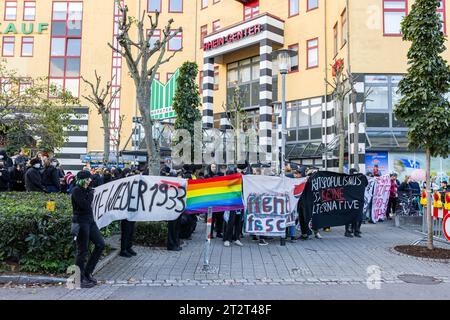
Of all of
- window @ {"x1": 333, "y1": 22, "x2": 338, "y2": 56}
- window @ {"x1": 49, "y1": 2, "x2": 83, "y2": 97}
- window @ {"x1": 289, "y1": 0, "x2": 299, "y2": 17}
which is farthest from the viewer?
window @ {"x1": 49, "y1": 2, "x2": 83, "y2": 97}

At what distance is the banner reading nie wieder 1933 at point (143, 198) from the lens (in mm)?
8625

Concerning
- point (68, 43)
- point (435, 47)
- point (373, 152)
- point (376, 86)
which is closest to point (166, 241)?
point (435, 47)

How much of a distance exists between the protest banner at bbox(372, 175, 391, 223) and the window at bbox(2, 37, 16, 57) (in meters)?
43.0

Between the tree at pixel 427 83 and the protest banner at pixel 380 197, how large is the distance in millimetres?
5312

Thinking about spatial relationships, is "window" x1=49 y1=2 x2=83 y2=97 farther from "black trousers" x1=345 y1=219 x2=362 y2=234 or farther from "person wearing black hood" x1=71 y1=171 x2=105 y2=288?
"person wearing black hood" x1=71 y1=171 x2=105 y2=288

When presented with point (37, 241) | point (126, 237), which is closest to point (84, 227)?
point (37, 241)

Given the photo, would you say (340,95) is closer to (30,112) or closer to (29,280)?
(30,112)

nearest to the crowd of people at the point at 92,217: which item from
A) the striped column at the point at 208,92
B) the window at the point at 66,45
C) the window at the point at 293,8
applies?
the window at the point at 293,8

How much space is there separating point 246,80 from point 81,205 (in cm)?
2836

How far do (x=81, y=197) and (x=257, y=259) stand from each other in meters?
4.18

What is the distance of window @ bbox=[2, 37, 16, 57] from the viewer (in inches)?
1786

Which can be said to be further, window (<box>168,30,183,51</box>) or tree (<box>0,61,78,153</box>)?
window (<box>168,30,183,51</box>)

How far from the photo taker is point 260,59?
30.9m

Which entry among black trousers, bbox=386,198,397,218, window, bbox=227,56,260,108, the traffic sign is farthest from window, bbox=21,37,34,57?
the traffic sign
